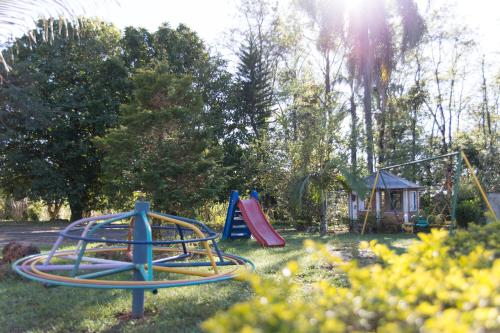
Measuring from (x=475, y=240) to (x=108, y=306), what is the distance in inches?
154

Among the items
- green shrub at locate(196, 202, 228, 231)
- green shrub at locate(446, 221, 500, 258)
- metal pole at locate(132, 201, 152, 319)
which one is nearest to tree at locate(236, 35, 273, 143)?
green shrub at locate(196, 202, 228, 231)

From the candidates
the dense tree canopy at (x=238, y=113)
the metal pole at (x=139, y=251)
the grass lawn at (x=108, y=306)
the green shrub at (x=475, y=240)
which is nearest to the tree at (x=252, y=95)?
the dense tree canopy at (x=238, y=113)

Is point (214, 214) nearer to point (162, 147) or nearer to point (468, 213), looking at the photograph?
point (162, 147)

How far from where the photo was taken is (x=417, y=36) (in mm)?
18516

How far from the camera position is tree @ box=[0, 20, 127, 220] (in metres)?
21.2

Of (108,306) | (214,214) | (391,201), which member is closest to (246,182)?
(214,214)

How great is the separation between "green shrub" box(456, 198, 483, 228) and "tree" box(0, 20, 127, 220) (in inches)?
593

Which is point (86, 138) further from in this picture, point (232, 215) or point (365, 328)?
point (365, 328)

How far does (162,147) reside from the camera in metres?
12.1

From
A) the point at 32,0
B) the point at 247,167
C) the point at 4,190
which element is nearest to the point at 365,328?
the point at 32,0

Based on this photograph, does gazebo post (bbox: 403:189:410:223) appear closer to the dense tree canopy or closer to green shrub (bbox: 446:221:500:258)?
the dense tree canopy

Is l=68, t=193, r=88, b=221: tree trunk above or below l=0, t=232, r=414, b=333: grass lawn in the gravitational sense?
above

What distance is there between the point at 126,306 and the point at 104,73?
64.6 feet

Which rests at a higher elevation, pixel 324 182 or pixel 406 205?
pixel 324 182
